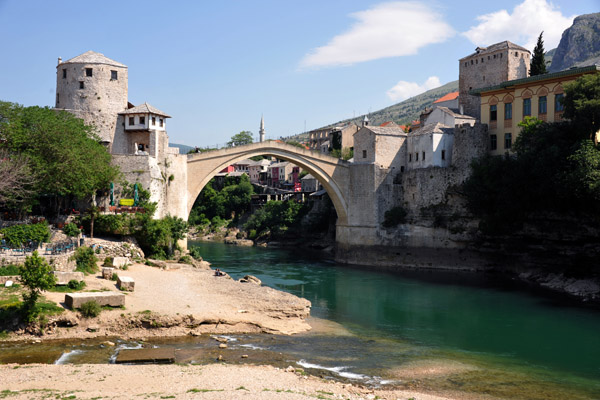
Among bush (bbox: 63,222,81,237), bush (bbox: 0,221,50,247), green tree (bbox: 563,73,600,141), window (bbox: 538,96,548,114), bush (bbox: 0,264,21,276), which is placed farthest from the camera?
window (bbox: 538,96,548,114)

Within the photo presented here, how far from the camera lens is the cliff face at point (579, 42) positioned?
12724 centimetres

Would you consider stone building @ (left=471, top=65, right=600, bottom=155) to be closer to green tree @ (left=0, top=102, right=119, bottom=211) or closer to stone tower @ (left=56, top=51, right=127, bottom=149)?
stone tower @ (left=56, top=51, right=127, bottom=149)

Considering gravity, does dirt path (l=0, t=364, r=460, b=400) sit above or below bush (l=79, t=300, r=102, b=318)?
below

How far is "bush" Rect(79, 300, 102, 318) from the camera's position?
2030 centimetres

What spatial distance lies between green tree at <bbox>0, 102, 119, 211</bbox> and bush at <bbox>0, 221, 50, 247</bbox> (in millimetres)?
2807

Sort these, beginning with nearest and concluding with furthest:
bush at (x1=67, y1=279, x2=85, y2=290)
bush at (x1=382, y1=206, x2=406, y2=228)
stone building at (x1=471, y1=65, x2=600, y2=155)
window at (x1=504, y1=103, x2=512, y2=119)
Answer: bush at (x1=67, y1=279, x2=85, y2=290)
stone building at (x1=471, y1=65, x2=600, y2=155)
window at (x1=504, y1=103, x2=512, y2=119)
bush at (x1=382, y1=206, x2=406, y2=228)

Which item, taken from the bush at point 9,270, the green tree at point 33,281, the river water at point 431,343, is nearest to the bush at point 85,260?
the bush at point 9,270

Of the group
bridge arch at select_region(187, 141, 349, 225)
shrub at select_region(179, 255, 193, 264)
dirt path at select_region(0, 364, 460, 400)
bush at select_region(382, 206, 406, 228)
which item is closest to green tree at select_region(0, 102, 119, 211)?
shrub at select_region(179, 255, 193, 264)

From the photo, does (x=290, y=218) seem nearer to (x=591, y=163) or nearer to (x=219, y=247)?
(x=219, y=247)

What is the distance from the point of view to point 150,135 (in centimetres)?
3725

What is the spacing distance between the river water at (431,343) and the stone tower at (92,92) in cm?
1540

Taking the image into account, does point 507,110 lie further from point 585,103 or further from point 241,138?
point 241,138

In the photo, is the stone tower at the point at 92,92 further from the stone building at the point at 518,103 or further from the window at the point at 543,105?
the window at the point at 543,105

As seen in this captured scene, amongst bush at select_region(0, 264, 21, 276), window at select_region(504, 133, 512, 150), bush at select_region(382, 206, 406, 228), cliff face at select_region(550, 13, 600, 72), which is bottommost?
bush at select_region(0, 264, 21, 276)
